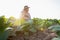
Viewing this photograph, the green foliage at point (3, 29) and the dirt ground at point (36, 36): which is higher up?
the green foliage at point (3, 29)

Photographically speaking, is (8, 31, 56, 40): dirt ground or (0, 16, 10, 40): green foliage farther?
(8, 31, 56, 40): dirt ground

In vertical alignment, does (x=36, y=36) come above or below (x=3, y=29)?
below

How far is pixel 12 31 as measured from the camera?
2430mm

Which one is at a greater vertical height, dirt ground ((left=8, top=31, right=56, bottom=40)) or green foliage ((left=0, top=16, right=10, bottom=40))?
green foliage ((left=0, top=16, right=10, bottom=40))

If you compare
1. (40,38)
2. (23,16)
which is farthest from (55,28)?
(23,16)

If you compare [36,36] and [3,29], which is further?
[36,36]

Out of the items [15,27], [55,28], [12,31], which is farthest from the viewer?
[15,27]

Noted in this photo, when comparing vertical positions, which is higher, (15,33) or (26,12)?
(26,12)

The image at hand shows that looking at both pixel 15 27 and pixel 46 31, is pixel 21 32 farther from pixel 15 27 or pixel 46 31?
pixel 46 31

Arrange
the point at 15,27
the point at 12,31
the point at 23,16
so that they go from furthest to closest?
the point at 23,16
the point at 15,27
the point at 12,31

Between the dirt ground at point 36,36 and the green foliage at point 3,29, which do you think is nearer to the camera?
the green foliage at point 3,29

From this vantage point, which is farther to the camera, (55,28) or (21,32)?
(21,32)

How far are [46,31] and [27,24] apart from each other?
1.15 ft

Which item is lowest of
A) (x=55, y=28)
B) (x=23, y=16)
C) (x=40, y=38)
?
(x=40, y=38)
